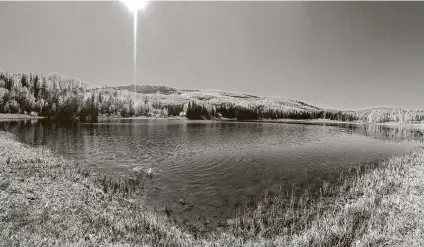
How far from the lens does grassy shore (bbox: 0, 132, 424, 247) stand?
10.2m

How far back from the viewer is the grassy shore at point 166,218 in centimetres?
1016

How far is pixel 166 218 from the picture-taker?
1508 cm

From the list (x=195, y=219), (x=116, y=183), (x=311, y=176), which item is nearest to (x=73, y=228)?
(x=195, y=219)

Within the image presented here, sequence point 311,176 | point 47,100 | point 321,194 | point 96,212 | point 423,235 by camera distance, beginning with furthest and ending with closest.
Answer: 1. point 47,100
2. point 311,176
3. point 321,194
4. point 96,212
5. point 423,235

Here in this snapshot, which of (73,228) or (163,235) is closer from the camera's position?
(73,228)

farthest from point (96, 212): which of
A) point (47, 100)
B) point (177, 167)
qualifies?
point (47, 100)

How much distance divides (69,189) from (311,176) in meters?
24.3

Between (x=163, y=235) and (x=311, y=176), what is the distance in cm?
A: 1994

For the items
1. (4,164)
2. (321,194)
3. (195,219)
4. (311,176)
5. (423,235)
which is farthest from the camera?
(311,176)

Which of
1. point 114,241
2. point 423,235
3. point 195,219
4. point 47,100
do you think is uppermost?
point 47,100

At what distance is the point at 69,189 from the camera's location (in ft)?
51.6

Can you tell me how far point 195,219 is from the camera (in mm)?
15320

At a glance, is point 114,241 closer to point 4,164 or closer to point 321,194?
point 4,164

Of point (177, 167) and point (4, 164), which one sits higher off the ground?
point (4, 164)
